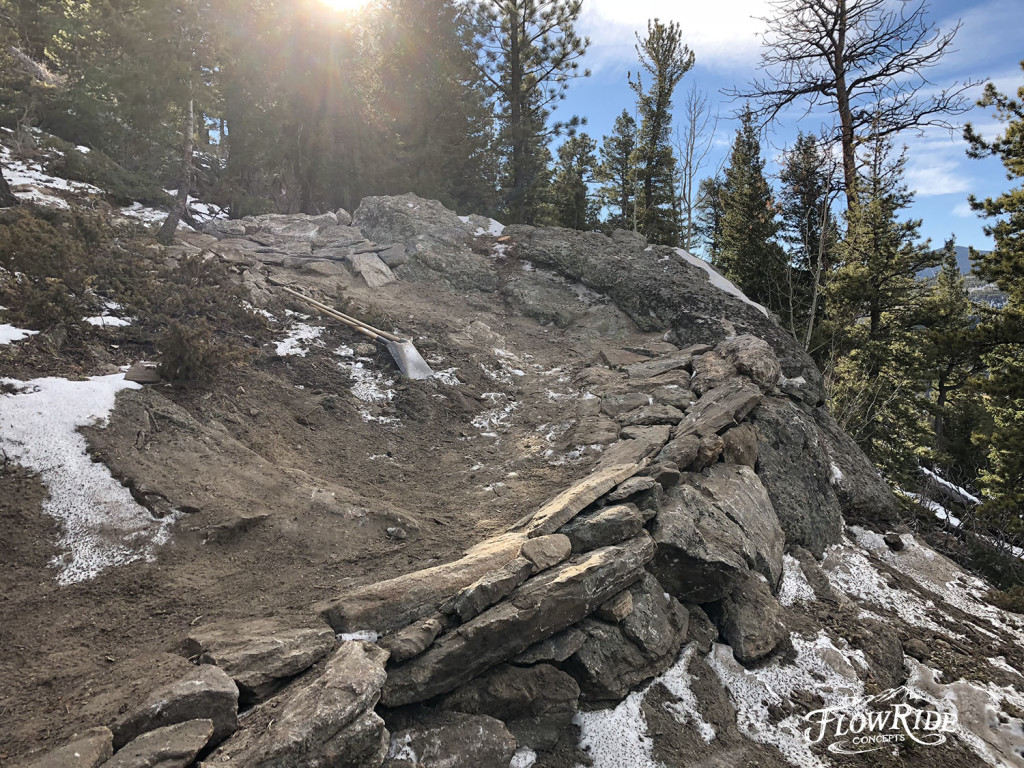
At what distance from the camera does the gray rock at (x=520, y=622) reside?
4.05 meters

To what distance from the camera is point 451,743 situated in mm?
3916

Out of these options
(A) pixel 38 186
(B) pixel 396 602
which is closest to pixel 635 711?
(B) pixel 396 602

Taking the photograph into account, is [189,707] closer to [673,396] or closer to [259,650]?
[259,650]

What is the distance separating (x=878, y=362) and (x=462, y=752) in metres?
17.4

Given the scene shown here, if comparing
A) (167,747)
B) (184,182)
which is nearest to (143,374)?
(167,747)

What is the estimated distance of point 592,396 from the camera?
31.6ft

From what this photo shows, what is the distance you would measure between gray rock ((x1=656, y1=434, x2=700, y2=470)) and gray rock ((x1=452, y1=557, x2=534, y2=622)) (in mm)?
3040

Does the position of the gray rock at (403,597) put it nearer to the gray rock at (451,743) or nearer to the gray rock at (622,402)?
the gray rock at (451,743)

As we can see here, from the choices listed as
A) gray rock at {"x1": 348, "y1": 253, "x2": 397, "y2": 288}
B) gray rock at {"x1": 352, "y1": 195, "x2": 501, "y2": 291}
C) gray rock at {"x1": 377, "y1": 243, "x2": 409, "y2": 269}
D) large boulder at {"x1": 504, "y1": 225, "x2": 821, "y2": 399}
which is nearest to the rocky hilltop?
large boulder at {"x1": 504, "y1": 225, "x2": 821, "y2": 399}

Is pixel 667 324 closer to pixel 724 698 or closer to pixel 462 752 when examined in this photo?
pixel 724 698

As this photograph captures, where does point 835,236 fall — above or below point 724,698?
above

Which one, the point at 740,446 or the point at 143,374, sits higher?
the point at 143,374

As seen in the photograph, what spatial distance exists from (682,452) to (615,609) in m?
2.72

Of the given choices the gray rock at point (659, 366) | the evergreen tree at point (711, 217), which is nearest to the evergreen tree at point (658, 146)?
the evergreen tree at point (711, 217)
